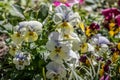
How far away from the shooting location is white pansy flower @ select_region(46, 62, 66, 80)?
2826 millimetres

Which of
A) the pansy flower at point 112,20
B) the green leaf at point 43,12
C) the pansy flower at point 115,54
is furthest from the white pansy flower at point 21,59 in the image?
the pansy flower at point 112,20

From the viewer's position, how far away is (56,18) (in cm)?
278

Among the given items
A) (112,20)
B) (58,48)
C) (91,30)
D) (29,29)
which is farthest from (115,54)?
(112,20)

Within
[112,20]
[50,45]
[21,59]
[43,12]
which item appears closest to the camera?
[50,45]

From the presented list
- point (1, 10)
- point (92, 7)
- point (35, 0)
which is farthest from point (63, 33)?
point (92, 7)

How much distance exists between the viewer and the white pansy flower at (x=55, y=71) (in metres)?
2.83

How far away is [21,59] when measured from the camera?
2.88 m

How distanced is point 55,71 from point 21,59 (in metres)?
0.21

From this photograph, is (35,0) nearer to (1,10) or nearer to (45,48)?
(1,10)

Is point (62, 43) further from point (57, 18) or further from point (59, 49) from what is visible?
point (57, 18)

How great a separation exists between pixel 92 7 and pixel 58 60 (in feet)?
7.53

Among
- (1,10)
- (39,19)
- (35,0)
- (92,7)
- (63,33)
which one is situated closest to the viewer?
(63,33)

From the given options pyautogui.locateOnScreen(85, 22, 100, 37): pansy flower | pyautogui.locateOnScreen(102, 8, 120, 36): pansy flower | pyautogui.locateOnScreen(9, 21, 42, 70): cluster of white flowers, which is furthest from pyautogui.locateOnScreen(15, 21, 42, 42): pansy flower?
pyautogui.locateOnScreen(102, 8, 120, 36): pansy flower

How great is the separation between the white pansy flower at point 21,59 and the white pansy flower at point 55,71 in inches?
5.3
